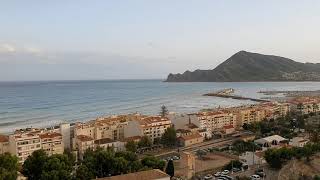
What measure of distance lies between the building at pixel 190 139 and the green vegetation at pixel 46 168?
1312 centimetres

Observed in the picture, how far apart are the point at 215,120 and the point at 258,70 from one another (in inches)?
4736

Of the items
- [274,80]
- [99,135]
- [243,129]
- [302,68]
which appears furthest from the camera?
[302,68]

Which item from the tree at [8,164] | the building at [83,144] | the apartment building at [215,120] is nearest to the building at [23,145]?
the building at [83,144]

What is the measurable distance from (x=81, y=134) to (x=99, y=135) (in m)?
2.16

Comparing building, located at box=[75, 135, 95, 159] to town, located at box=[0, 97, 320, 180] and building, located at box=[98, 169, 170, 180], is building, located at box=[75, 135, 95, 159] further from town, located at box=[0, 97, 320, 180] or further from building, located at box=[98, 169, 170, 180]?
building, located at box=[98, 169, 170, 180]

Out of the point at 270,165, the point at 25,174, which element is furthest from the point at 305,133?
the point at 25,174

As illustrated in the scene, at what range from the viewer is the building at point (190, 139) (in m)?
30.8

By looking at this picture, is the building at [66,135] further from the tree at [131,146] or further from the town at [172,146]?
the tree at [131,146]

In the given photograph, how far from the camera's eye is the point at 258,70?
15362 centimetres

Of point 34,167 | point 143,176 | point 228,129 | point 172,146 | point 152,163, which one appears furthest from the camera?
point 228,129

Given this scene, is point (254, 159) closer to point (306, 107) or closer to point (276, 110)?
point (276, 110)

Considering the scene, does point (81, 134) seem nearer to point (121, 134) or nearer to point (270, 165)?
point (121, 134)

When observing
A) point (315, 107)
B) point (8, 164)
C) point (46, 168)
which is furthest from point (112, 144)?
point (315, 107)

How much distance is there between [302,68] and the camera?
163 m
